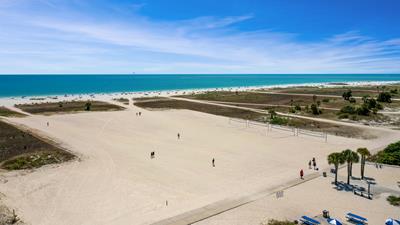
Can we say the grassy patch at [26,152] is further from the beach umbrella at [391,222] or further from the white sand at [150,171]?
the beach umbrella at [391,222]

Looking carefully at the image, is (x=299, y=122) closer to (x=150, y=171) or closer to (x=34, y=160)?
(x=150, y=171)

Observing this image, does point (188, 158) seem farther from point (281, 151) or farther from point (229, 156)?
point (281, 151)

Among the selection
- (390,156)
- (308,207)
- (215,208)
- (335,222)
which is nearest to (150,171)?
(215,208)

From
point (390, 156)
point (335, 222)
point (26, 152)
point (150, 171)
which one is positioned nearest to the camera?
point (335, 222)

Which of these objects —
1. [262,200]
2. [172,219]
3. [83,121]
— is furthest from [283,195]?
[83,121]

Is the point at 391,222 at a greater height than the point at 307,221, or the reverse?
the point at 391,222

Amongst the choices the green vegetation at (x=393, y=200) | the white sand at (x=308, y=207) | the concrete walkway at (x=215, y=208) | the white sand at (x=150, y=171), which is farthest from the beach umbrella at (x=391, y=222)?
the concrete walkway at (x=215, y=208)

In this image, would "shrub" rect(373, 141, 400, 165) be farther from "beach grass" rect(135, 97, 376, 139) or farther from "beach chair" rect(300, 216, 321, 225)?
"beach chair" rect(300, 216, 321, 225)
